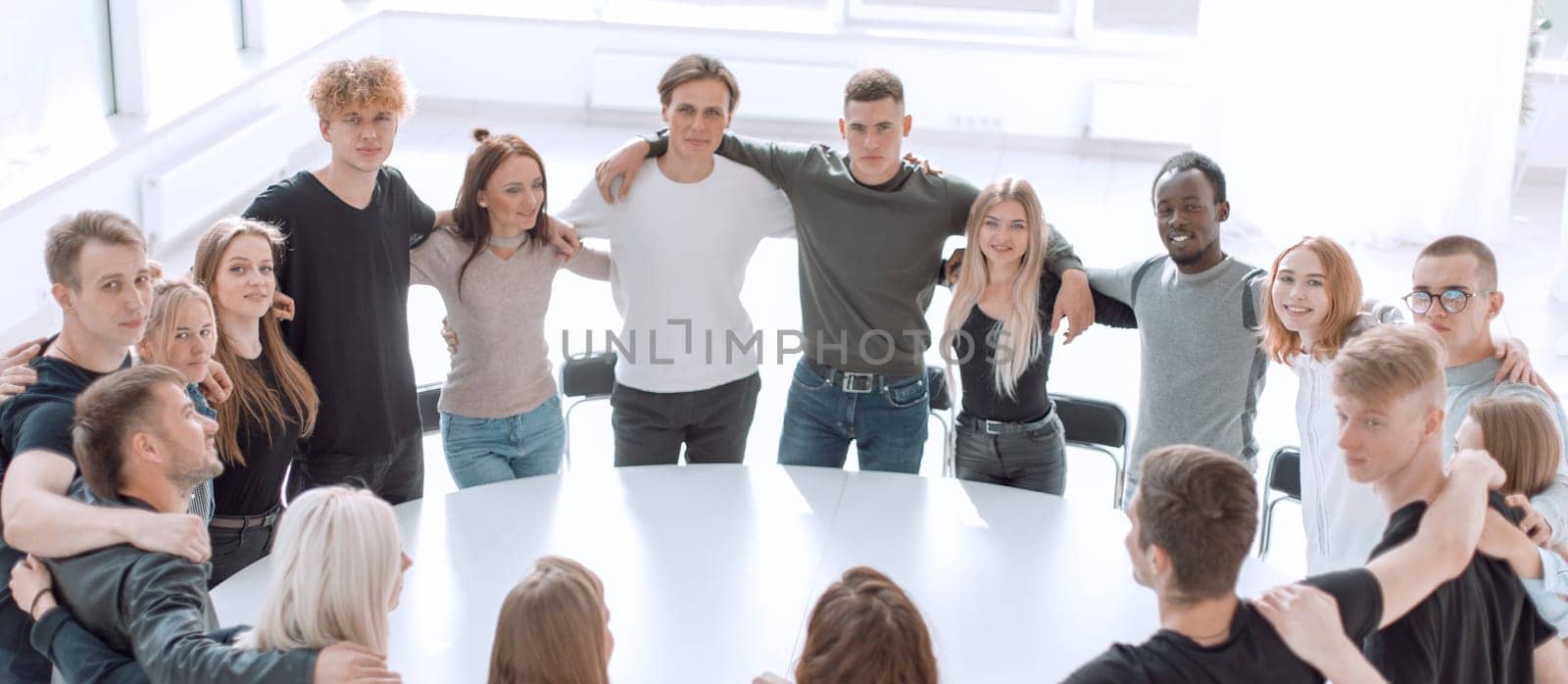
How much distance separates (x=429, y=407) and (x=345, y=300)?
787 millimetres

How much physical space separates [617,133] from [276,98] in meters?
→ 2.31

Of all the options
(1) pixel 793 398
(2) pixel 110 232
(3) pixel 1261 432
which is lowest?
(3) pixel 1261 432

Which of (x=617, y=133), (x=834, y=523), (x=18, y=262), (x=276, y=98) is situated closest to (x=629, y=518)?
(x=834, y=523)

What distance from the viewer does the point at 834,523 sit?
3.62 m

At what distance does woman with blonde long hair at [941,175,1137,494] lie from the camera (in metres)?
3.93

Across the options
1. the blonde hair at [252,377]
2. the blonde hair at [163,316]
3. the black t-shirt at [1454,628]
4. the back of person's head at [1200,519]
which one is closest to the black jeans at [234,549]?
the blonde hair at [252,377]

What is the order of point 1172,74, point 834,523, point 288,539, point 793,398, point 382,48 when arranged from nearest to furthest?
1. point 288,539
2. point 834,523
3. point 793,398
4. point 1172,74
5. point 382,48

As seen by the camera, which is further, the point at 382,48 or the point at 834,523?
the point at 382,48

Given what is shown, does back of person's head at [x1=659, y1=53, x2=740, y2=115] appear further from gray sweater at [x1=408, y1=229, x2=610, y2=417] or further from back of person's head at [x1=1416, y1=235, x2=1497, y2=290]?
back of person's head at [x1=1416, y1=235, x2=1497, y2=290]

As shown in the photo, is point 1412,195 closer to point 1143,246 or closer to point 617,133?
point 1143,246

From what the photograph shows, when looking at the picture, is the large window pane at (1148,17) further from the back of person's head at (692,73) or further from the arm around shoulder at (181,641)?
the arm around shoulder at (181,641)

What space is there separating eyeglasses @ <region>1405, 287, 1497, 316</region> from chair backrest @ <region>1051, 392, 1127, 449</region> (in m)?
1.23

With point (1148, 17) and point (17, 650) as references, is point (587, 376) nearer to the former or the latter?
point (17, 650)

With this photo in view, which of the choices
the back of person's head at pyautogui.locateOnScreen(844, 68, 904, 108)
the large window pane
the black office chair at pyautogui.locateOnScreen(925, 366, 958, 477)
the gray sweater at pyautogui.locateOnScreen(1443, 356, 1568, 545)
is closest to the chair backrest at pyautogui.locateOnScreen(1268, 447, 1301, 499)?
the gray sweater at pyautogui.locateOnScreen(1443, 356, 1568, 545)
